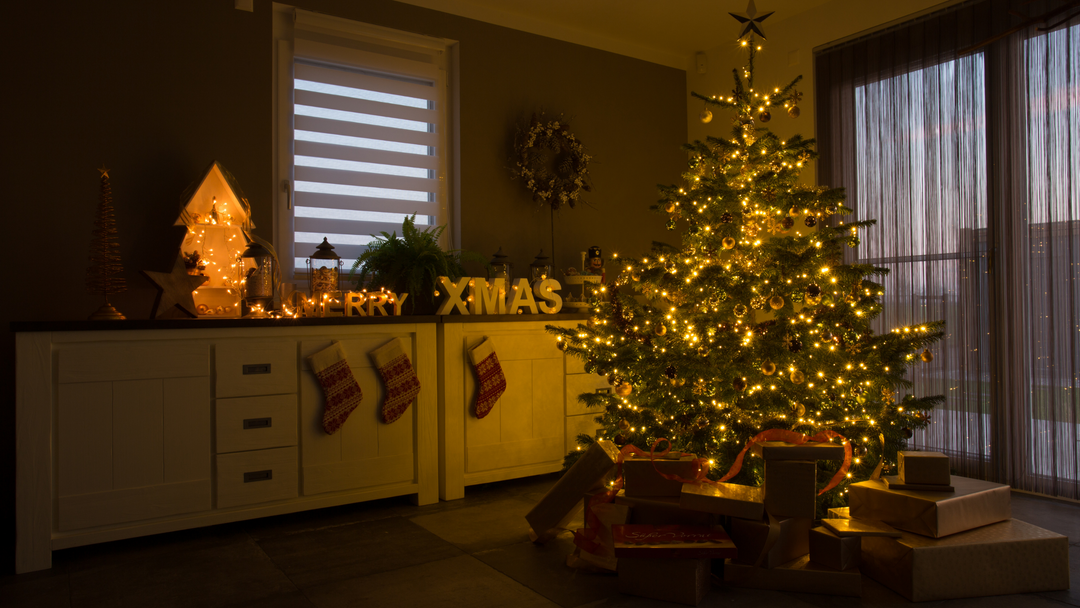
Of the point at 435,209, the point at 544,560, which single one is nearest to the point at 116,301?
the point at 435,209

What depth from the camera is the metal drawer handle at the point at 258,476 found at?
2662 millimetres

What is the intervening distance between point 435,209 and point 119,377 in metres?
1.90

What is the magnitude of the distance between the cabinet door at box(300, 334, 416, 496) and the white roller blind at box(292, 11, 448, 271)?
80 centimetres

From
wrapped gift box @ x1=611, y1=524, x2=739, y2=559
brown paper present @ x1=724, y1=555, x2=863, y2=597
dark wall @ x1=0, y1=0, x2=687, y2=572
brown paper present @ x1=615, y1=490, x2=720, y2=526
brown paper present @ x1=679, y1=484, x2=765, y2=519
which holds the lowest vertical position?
brown paper present @ x1=724, y1=555, x2=863, y2=597

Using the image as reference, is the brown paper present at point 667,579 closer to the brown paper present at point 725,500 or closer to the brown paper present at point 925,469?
the brown paper present at point 725,500

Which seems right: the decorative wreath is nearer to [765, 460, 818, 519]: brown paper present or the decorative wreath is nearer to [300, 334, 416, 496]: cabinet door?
[300, 334, 416, 496]: cabinet door

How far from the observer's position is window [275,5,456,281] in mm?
3434

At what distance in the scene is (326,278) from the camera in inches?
128

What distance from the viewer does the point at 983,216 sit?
10.8 feet

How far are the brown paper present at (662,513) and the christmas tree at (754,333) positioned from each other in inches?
14.2

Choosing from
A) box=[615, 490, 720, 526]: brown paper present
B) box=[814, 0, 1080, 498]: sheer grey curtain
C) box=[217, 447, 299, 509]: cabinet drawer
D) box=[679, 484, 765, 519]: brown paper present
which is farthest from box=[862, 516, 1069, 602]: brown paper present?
box=[217, 447, 299, 509]: cabinet drawer

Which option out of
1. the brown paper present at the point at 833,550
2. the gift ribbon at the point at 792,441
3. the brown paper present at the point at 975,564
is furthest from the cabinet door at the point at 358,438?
the brown paper present at the point at 975,564

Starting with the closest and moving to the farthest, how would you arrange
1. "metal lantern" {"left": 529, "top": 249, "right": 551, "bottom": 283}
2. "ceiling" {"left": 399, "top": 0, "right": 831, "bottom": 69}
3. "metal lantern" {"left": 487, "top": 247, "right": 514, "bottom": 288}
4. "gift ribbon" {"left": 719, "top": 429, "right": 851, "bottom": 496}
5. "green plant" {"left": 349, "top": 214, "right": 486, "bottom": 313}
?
1. "gift ribbon" {"left": 719, "top": 429, "right": 851, "bottom": 496}
2. "green plant" {"left": 349, "top": 214, "right": 486, "bottom": 313}
3. "metal lantern" {"left": 487, "top": 247, "right": 514, "bottom": 288}
4. "metal lantern" {"left": 529, "top": 249, "right": 551, "bottom": 283}
5. "ceiling" {"left": 399, "top": 0, "right": 831, "bottom": 69}

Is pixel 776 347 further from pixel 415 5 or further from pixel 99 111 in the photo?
pixel 99 111
